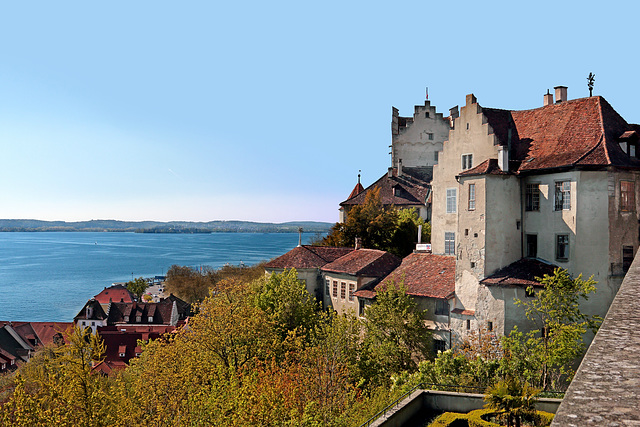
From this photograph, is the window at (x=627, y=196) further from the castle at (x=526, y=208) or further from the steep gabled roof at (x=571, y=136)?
the steep gabled roof at (x=571, y=136)

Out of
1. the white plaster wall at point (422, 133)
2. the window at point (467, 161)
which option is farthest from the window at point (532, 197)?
the white plaster wall at point (422, 133)

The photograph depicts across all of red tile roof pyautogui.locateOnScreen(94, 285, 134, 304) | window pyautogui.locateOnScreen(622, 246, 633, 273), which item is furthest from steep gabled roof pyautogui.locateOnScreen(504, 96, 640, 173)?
red tile roof pyautogui.locateOnScreen(94, 285, 134, 304)

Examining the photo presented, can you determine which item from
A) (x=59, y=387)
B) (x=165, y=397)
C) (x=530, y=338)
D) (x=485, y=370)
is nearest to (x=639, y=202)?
(x=530, y=338)

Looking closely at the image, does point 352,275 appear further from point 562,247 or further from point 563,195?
point 563,195

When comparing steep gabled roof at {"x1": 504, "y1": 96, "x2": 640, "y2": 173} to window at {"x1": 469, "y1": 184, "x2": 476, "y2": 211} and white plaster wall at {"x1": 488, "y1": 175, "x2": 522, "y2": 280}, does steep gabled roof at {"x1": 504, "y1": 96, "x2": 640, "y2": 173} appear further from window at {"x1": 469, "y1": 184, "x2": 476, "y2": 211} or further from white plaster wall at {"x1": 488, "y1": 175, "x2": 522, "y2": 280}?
window at {"x1": 469, "y1": 184, "x2": 476, "y2": 211}

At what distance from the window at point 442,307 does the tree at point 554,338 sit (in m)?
6.14

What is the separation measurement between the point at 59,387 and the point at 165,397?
24.3 feet

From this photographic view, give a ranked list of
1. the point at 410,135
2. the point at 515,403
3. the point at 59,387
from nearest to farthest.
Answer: the point at 515,403 → the point at 59,387 → the point at 410,135

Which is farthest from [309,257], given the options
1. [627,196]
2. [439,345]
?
[627,196]

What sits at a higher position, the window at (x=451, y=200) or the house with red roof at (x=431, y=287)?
the window at (x=451, y=200)

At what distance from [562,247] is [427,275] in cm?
1030

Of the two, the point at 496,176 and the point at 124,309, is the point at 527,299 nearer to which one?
the point at 496,176

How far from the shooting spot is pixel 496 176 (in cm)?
3375

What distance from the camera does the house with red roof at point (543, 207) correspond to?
31.1 m
